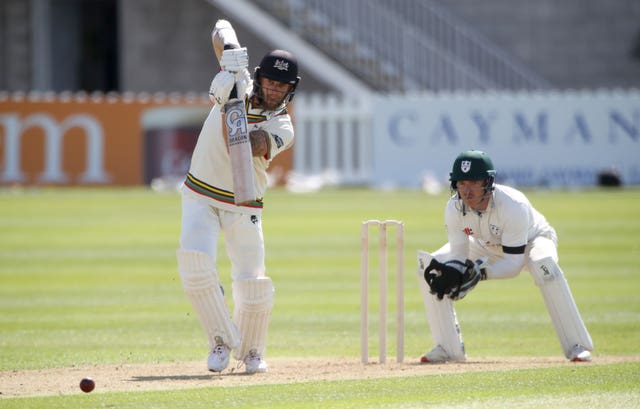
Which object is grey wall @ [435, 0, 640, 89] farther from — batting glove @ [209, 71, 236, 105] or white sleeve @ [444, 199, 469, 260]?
batting glove @ [209, 71, 236, 105]

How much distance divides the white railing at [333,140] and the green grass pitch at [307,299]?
50.3 inches

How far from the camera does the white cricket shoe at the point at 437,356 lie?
8180 mm

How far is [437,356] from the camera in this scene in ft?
26.9

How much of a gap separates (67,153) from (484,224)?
1399cm

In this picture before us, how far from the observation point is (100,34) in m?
28.8

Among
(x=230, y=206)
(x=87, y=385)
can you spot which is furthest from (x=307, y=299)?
(x=87, y=385)

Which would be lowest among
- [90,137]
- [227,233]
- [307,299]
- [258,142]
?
[307,299]

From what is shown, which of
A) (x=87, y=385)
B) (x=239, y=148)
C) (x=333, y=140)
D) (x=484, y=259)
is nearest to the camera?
(x=87, y=385)

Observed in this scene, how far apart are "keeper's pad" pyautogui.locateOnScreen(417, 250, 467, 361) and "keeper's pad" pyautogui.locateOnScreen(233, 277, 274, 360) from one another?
104 centimetres

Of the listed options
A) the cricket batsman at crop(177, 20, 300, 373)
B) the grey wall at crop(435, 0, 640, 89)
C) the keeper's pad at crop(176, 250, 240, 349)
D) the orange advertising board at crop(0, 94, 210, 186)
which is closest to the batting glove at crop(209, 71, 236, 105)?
the cricket batsman at crop(177, 20, 300, 373)

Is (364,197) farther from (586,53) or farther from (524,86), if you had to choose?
(586,53)

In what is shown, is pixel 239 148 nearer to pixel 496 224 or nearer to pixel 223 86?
pixel 223 86

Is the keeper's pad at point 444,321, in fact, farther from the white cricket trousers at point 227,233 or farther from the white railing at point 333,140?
the white railing at point 333,140

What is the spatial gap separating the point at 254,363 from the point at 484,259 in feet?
5.17
